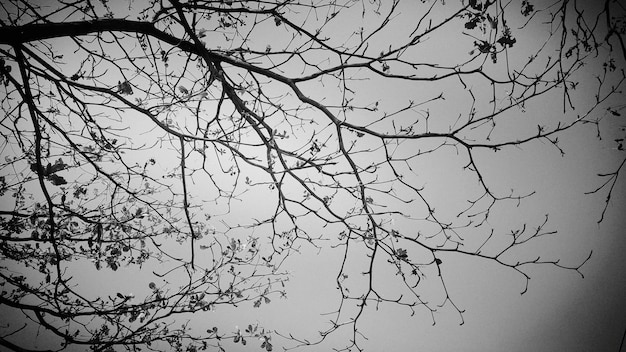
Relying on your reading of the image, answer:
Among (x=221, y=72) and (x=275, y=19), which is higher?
(x=275, y=19)

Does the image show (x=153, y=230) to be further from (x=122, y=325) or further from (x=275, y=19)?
(x=275, y=19)

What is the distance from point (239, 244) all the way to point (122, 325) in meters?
0.94

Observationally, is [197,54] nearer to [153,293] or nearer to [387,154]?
[387,154]

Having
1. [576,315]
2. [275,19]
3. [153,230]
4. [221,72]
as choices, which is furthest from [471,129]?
[576,315]

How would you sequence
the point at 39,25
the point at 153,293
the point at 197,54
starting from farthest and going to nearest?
the point at 153,293 → the point at 197,54 → the point at 39,25

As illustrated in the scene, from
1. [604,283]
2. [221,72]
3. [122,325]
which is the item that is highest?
[604,283]

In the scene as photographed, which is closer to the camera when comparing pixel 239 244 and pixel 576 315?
pixel 239 244

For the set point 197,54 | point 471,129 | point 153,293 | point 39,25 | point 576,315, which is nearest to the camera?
point 39,25

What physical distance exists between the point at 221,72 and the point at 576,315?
29489mm

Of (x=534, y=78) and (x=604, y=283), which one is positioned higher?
(x=604, y=283)

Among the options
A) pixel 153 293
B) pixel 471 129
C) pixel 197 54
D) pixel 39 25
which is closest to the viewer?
pixel 39 25

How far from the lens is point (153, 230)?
109 inches

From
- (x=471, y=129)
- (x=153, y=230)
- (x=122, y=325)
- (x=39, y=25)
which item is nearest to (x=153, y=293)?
(x=122, y=325)

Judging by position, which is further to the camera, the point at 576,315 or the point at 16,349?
the point at 576,315
